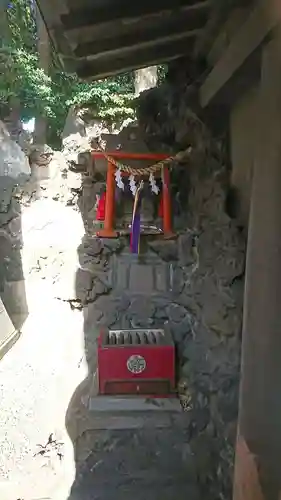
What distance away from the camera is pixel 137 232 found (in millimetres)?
2926

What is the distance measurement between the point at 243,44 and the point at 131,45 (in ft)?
2.48

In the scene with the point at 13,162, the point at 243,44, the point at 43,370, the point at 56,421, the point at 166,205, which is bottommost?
the point at 56,421

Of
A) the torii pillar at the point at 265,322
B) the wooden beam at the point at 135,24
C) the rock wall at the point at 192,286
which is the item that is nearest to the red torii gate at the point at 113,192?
the rock wall at the point at 192,286

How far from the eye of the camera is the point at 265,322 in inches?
49.5

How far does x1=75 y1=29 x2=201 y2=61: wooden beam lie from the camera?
2.12m

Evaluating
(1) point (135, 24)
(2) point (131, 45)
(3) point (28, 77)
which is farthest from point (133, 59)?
(3) point (28, 77)

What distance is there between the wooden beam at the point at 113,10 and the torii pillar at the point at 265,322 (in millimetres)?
679

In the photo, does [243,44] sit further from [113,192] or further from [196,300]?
[196,300]

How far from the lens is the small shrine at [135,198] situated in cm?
286

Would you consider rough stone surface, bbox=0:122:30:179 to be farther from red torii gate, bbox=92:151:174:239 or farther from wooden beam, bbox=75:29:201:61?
wooden beam, bbox=75:29:201:61

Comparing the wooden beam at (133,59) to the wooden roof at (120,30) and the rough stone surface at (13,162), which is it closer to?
the wooden roof at (120,30)

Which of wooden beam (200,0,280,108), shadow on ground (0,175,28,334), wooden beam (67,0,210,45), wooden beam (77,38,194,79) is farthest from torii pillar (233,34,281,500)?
shadow on ground (0,175,28,334)

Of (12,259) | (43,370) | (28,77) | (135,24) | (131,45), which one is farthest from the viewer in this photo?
(28,77)

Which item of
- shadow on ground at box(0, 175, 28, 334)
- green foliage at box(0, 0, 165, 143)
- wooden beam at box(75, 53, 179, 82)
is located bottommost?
shadow on ground at box(0, 175, 28, 334)
